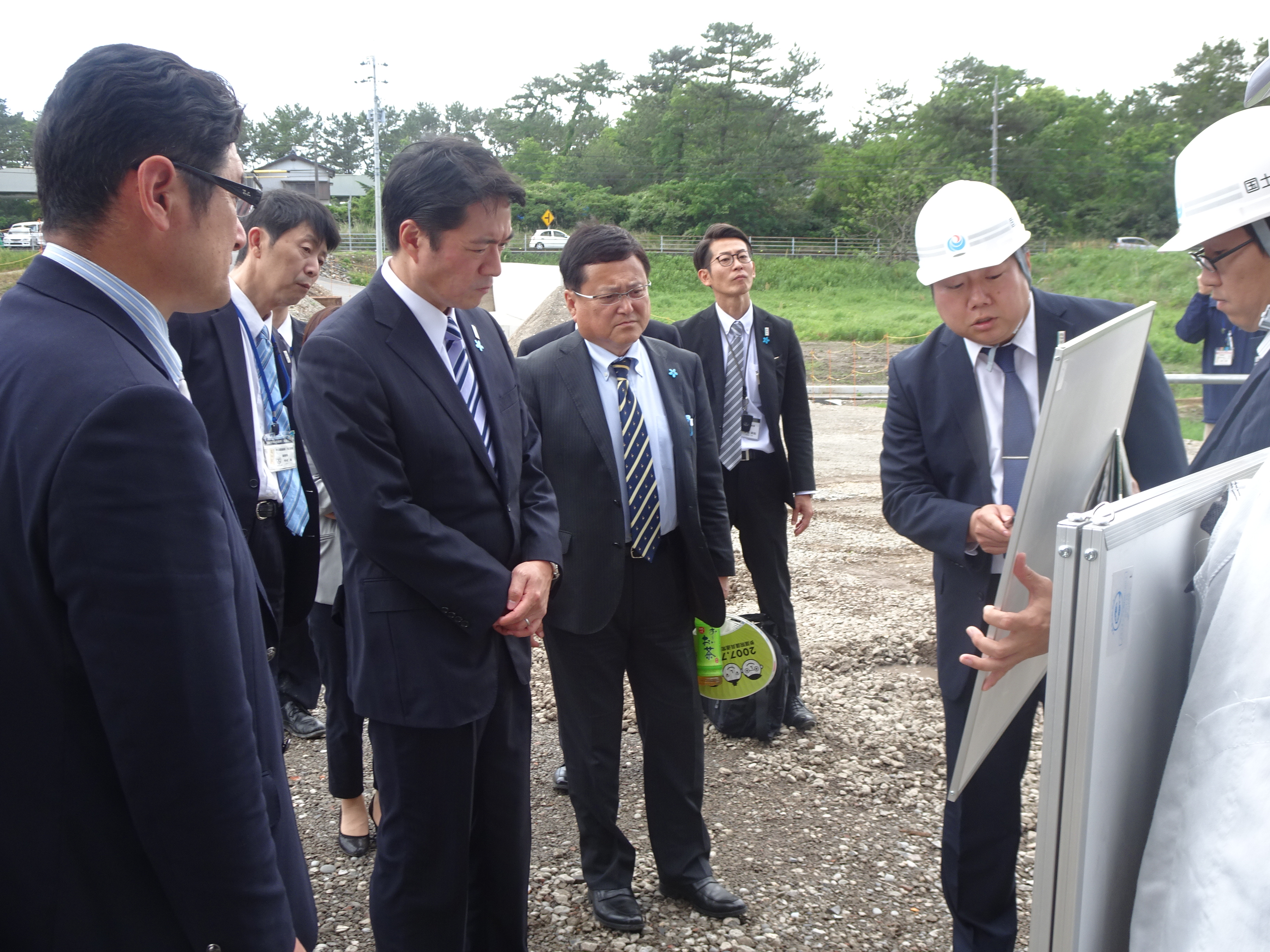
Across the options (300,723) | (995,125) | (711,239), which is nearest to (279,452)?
(300,723)

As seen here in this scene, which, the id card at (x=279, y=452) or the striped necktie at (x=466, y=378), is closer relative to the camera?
the striped necktie at (x=466, y=378)

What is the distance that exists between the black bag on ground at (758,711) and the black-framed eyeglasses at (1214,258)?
2.49 m

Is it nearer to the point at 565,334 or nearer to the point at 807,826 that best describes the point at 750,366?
the point at 565,334

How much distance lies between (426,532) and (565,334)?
2.01m

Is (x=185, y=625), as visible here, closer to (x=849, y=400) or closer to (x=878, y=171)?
(x=849, y=400)

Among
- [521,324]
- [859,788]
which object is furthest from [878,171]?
[859,788]

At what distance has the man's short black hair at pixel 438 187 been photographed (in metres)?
2.38

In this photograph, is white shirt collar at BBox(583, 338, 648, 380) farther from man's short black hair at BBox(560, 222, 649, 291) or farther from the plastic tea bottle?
the plastic tea bottle

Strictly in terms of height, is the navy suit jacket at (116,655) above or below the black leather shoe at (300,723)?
above

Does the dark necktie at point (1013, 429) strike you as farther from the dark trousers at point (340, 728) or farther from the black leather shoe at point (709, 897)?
the dark trousers at point (340, 728)

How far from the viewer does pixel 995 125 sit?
49.8m

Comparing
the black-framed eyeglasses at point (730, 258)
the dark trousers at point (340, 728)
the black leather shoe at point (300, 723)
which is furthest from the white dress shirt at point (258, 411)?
the black-framed eyeglasses at point (730, 258)

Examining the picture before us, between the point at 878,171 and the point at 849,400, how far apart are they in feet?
137

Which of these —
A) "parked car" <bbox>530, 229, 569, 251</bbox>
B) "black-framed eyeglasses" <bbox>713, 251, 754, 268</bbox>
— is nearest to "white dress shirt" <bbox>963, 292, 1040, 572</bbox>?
"black-framed eyeglasses" <bbox>713, 251, 754, 268</bbox>
